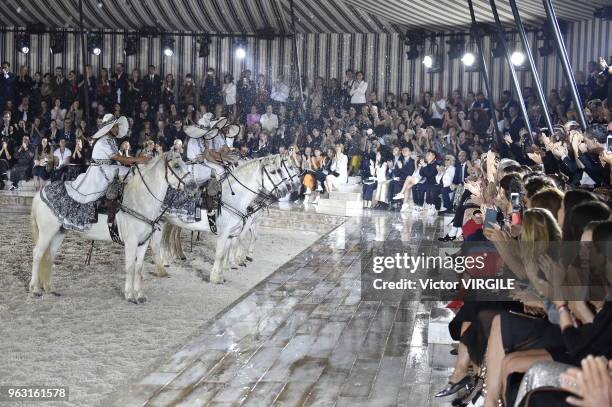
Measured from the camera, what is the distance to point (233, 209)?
9.54 meters

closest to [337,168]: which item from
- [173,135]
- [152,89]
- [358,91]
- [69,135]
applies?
[358,91]

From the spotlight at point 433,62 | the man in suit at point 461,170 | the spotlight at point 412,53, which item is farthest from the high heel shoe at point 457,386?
the spotlight at point 412,53

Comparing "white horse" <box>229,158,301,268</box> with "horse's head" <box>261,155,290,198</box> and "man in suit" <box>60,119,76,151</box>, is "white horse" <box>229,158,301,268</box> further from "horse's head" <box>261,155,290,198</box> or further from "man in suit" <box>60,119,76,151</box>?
"man in suit" <box>60,119,76,151</box>

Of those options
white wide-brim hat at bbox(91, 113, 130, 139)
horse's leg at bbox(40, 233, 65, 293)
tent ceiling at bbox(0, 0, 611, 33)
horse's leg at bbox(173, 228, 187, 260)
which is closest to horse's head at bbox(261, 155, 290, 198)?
horse's leg at bbox(173, 228, 187, 260)

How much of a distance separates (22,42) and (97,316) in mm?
15587

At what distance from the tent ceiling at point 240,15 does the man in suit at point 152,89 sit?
3.93 ft

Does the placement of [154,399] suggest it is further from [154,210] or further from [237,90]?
[237,90]

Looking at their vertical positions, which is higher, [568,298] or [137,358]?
[568,298]

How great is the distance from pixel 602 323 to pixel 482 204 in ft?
11.5

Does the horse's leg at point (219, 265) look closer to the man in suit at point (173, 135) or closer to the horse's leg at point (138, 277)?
the horse's leg at point (138, 277)

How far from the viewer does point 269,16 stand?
19938 mm

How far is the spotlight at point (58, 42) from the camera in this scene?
21.3 m

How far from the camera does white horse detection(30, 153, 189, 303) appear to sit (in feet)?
26.7

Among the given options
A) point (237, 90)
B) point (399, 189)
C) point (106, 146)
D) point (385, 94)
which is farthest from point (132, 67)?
point (106, 146)
